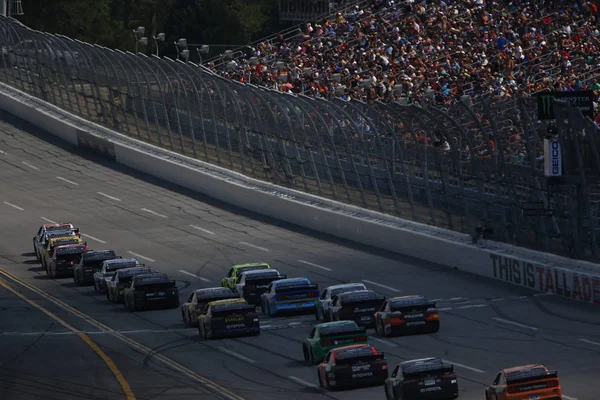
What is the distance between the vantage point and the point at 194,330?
33.4 m

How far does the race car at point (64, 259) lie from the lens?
4197 cm

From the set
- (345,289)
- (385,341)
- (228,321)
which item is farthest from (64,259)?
(385,341)

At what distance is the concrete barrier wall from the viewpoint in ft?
118

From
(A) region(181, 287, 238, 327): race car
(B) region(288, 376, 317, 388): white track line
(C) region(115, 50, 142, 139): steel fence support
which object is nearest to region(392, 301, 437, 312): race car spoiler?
(B) region(288, 376, 317, 388): white track line

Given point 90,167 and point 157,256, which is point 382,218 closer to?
point 157,256

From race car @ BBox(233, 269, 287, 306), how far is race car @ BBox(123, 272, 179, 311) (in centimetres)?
179

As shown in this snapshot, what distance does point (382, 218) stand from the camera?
1770 inches

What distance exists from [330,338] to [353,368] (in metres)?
2.46

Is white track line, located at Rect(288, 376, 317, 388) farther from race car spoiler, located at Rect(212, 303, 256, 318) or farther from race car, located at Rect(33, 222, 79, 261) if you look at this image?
race car, located at Rect(33, 222, 79, 261)

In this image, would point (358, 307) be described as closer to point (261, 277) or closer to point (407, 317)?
point (407, 317)

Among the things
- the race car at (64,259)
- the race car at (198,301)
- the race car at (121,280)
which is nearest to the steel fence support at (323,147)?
the race car at (64,259)

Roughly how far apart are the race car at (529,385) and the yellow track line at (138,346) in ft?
17.8

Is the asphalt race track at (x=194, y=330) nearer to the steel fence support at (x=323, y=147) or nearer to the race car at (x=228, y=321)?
the race car at (x=228, y=321)

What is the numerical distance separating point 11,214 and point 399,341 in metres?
27.4
